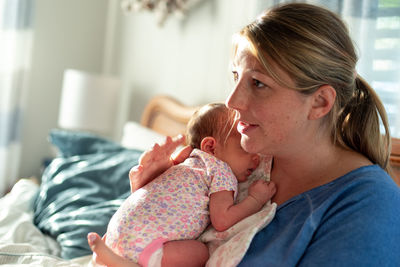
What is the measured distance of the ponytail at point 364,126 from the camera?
3.95 feet

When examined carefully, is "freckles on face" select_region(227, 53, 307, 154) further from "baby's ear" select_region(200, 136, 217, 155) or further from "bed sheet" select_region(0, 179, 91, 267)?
"bed sheet" select_region(0, 179, 91, 267)

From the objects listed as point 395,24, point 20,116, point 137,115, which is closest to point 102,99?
point 137,115

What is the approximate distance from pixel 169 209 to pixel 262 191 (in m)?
0.24

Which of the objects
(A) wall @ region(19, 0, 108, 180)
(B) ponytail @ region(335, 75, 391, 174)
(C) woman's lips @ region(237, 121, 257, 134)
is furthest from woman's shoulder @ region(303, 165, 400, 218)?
(A) wall @ region(19, 0, 108, 180)

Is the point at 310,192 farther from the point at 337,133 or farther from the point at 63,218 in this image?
the point at 63,218

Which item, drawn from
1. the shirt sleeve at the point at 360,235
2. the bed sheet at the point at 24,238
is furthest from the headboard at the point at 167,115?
the shirt sleeve at the point at 360,235

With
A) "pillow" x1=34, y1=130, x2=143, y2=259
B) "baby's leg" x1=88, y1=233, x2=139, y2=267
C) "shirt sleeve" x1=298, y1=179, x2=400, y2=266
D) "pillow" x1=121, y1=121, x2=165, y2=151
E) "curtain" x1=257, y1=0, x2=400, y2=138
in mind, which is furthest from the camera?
"pillow" x1=121, y1=121, x2=165, y2=151

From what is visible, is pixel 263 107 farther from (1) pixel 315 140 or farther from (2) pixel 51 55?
(2) pixel 51 55

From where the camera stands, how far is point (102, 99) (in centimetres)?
323

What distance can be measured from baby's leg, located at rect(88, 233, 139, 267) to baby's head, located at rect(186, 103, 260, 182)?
374mm

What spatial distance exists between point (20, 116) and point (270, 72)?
2.79 metres

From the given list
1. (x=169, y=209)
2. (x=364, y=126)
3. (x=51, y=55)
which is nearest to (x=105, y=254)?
(x=169, y=209)

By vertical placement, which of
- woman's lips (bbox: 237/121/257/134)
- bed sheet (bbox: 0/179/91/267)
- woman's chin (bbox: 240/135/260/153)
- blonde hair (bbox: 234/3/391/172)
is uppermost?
blonde hair (bbox: 234/3/391/172)

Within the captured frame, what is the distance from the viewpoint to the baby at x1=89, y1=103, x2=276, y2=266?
3.61 ft
